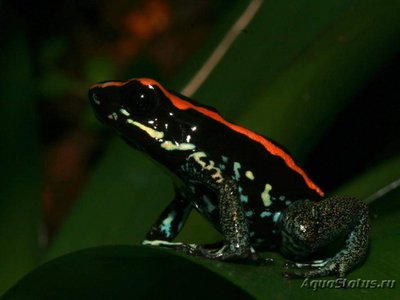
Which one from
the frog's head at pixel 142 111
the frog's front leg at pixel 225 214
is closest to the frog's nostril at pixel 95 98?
the frog's head at pixel 142 111

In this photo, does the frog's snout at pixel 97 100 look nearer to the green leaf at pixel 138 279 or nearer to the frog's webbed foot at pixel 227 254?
the frog's webbed foot at pixel 227 254

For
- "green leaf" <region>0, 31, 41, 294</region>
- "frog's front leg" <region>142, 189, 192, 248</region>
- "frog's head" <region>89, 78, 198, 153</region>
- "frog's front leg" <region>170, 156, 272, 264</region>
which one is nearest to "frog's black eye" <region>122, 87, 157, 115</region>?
"frog's head" <region>89, 78, 198, 153</region>

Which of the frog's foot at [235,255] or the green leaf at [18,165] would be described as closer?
the frog's foot at [235,255]

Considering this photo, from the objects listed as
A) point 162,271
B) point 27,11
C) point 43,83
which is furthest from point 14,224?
point 27,11

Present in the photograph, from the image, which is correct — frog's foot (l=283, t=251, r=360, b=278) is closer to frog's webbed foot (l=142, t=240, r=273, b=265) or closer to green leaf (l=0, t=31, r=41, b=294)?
frog's webbed foot (l=142, t=240, r=273, b=265)

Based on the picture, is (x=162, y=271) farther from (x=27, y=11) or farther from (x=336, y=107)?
(x=27, y=11)

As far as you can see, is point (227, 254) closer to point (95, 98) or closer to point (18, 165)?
point (95, 98)
